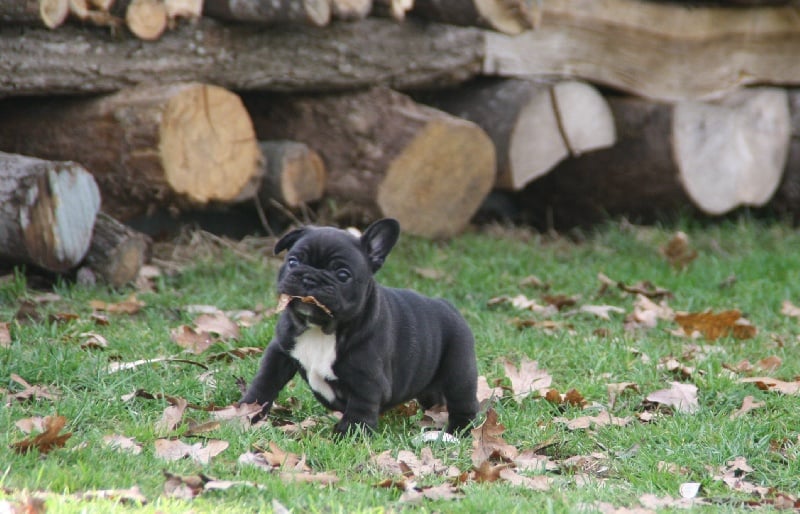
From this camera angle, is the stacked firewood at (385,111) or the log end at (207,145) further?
the log end at (207,145)

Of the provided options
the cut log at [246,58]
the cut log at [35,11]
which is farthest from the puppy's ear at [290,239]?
the cut log at [246,58]

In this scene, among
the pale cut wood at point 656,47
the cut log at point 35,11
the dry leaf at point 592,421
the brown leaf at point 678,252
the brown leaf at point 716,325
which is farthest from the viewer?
the pale cut wood at point 656,47

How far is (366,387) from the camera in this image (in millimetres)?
4180

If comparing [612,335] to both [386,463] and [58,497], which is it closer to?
[386,463]

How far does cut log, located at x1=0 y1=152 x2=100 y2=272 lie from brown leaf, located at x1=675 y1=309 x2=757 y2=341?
3.37 metres

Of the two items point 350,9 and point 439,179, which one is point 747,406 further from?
point 439,179

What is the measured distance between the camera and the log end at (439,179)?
7953 mm

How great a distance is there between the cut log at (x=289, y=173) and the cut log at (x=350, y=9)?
1036 mm

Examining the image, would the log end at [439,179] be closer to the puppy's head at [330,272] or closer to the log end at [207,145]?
the log end at [207,145]

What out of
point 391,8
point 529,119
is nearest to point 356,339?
point 391,8

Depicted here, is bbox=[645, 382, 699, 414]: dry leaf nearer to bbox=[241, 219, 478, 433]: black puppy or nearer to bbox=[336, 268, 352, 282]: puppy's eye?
bbox=[241, 219, 478, 433]: black puppy

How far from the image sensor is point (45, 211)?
591 cm

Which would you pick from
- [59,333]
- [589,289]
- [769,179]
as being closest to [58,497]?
[59,333]

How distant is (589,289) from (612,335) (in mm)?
1205
